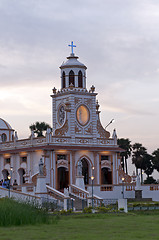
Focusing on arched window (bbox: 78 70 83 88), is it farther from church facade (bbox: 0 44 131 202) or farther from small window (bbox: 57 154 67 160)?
small window (bbox: 57 154 67 160)

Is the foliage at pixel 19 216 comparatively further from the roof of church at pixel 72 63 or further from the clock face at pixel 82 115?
the roof of church at pixel 72 63

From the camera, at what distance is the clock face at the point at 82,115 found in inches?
2140

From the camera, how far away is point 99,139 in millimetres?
54781

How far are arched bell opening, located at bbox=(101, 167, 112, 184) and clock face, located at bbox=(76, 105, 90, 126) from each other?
547 centimetres

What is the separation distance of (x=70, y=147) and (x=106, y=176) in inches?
245

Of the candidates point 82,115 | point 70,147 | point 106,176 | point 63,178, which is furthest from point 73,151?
point 106,176

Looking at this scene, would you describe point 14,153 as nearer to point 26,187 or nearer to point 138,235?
point 26,187

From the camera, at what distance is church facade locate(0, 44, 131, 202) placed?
167 ft

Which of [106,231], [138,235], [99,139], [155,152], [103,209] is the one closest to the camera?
[138,235]

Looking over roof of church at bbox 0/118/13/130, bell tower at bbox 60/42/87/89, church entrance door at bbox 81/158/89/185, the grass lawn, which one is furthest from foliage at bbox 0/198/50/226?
roof of church at bbox 0/118/13/130

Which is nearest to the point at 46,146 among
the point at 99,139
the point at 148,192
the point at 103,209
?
the point at 99,139

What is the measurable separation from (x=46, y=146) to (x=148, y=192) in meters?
10.7

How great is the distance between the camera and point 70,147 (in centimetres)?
5169

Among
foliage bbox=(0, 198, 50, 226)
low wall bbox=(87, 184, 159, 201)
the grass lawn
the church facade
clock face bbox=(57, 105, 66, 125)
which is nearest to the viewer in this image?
the grass lawn
